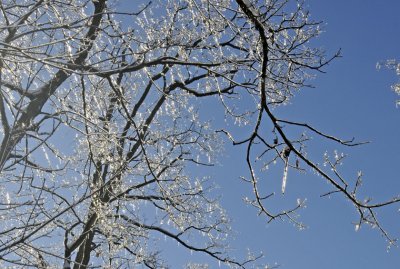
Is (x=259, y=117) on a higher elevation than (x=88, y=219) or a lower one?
lower

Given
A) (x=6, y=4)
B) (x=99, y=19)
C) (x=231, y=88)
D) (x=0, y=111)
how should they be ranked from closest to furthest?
(x=6, y=4) < (x=0, y=111) < (x=99, y=19) < (x=231, y=88)

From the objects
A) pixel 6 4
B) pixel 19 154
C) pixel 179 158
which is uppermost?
pixel 179 158

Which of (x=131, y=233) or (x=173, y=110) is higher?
(x=173, y=110)

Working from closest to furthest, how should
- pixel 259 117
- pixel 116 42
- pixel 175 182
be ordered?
pixel 259 117, pixel 116 42, pixel 175 182

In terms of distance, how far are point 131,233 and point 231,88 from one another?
3.41 m

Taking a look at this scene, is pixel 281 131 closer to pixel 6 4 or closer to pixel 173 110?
pixel 6 4

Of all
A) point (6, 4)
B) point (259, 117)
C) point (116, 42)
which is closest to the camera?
point (259, 117)

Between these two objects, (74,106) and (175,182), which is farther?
(175,182)

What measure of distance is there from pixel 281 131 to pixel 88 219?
20.2 feet

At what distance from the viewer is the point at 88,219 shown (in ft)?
27.3

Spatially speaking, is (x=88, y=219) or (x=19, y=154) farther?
(x=88, y=219)

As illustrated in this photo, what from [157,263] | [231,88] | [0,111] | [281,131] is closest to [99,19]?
[0,111]

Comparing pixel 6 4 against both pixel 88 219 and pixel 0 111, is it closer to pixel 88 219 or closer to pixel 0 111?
pixel 0 111

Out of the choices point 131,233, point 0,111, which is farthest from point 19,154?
point 131,233
